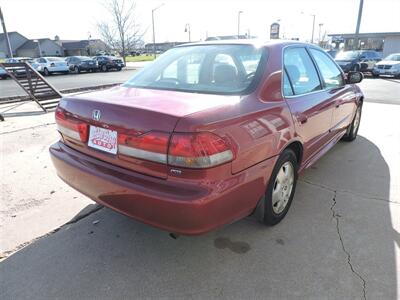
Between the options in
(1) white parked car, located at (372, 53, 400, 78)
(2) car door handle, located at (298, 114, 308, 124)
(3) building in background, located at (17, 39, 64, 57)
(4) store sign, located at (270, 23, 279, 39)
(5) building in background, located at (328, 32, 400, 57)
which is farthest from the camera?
(3) building in background, located at (17, 39, 64, 57)

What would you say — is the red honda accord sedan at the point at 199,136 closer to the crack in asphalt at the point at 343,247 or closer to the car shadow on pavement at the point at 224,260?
the car shadow on pavement at the point at 224,260

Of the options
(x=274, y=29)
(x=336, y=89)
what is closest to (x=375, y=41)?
(x=274, y=29)

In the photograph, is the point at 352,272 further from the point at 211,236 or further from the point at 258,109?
the point at 258,109

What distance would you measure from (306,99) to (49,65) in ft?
89.5

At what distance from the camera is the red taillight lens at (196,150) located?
1.91 metres

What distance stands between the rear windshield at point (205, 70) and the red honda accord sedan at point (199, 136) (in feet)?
0.04

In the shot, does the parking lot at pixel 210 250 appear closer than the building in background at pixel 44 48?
Yes

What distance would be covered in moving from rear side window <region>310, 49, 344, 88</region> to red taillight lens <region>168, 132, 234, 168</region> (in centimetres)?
227

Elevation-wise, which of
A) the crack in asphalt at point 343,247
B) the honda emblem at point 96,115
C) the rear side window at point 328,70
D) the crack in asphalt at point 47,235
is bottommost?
the crack in asphalt at point 343,247

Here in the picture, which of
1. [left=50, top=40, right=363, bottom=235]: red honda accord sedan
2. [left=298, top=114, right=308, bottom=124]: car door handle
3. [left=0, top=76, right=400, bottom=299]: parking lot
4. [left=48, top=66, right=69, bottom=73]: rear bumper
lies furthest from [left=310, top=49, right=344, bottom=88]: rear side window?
[left=48, top=66, right=69, bottom=73]: rear bumper

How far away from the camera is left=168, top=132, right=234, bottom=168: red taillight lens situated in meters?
1.91

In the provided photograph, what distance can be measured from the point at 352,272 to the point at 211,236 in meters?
1.12

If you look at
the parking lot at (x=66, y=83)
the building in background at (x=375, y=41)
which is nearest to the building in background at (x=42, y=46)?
the building in background at (x=375, y=41)

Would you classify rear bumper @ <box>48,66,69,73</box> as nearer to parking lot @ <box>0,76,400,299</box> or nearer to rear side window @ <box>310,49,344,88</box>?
parking lot @ <box>0,76,400,299</box>
